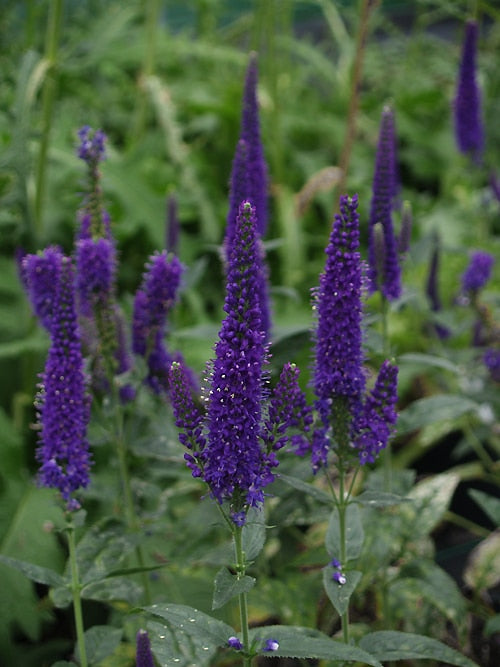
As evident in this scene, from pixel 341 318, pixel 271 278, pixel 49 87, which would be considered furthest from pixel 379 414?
pixel 271 278

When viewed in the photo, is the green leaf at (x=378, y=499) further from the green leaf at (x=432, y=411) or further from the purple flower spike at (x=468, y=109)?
the purple flower spike at (x=468, y=109)

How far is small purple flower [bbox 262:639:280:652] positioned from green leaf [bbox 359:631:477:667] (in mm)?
309

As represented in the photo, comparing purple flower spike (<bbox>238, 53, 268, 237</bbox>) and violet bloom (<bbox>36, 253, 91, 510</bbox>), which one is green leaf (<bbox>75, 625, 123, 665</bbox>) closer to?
violet bloom (<bbox>36, 253, 91, 510</bbox>)

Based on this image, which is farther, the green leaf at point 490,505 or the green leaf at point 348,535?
the green leaf at point 490,505

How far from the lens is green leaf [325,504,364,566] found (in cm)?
188

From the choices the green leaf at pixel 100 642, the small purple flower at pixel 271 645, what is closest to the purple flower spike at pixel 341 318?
the small purple flower at pixel 271 645

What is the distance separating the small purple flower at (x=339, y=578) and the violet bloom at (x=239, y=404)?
1.06ft

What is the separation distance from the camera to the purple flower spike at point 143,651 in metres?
1.62

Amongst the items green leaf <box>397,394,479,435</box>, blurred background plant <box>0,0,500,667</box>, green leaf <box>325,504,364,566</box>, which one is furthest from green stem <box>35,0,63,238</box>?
green leaf <box>325,504,364,566</box>

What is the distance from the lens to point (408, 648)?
5.93 feet

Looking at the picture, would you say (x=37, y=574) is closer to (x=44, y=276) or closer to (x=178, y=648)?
(x=178, y=648)

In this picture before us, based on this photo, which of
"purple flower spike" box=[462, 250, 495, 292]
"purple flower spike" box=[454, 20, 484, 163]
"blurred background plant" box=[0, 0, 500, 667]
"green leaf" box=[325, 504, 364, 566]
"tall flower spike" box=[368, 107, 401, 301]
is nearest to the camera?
"green leaf" box=[325, 504, 364, 566]

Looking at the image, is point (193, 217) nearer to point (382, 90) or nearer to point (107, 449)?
point (107, 449)

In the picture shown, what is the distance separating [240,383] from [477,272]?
5.84 ft
